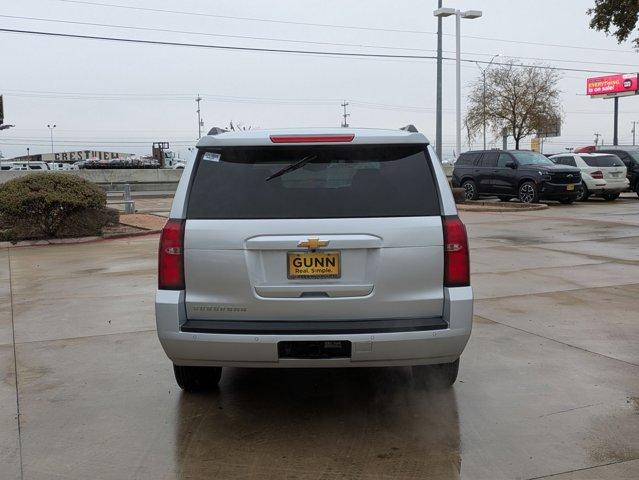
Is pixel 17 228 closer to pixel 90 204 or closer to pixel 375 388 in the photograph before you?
pixel 90 204

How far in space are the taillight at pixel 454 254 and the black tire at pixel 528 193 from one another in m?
18.5

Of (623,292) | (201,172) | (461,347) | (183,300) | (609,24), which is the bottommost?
(623,292)

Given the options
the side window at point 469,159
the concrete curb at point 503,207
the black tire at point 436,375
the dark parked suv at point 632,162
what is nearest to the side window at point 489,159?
the side window at point 469,159

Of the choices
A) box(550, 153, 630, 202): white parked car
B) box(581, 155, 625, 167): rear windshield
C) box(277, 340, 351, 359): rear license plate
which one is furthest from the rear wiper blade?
box(581, 155, 625, 167): rear windshield

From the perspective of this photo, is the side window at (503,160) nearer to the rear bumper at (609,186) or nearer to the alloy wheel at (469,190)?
the alloy wheel at (469,190)

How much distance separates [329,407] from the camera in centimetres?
442

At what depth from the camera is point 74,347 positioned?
5.83 meters

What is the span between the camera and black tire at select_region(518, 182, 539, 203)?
21.3 metres

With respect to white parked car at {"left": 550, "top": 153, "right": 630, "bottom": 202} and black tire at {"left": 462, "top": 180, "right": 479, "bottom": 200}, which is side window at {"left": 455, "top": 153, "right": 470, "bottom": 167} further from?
white parked car at {"left": 550, "top": 153, "right": 630, "bottom": 202}

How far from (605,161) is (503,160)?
13.7 ft

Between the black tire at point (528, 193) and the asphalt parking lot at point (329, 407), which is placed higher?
the black tire at point (528, 193)

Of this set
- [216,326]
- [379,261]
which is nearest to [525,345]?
[379,261]

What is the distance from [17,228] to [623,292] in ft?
37.4

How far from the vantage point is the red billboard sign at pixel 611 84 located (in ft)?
183
